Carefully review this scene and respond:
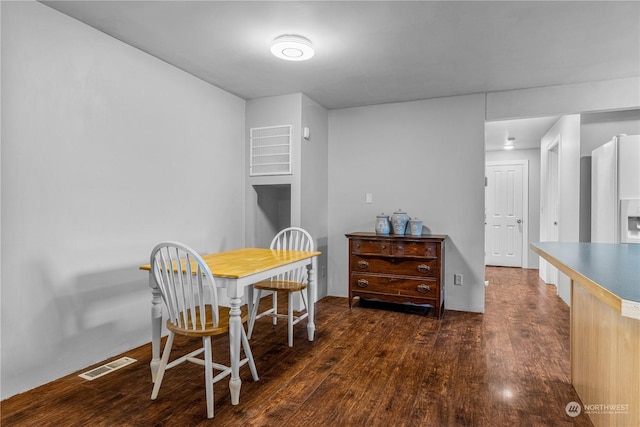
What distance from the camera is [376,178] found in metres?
4.38

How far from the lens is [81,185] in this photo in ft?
8.06

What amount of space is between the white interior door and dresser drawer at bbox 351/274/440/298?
3894 millimetres

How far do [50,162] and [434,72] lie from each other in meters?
3.03

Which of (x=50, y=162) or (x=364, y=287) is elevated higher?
(x=50, y=162)

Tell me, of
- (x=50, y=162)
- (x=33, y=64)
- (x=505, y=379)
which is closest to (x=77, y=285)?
(x=50, y=162)

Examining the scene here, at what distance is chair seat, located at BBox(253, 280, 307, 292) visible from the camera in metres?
2.91

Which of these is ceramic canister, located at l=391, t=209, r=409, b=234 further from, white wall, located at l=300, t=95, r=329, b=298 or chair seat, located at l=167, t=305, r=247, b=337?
chair seat, located at l=167, t=305, r=247, b=337

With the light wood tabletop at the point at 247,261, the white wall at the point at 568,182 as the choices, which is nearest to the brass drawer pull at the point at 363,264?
the light wood tabletop at the point at 247,261

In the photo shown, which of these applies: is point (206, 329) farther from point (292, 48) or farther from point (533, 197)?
point (533, 197)

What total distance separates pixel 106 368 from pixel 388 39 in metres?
3.01

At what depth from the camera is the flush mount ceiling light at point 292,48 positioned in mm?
2586

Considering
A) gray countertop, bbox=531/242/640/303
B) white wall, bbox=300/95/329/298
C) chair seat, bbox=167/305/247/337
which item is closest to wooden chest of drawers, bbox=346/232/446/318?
white wall, bbox=300/95/329/298

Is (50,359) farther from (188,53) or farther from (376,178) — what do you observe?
(376,178)

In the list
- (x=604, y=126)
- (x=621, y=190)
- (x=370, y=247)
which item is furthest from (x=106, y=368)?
(x=604, y=126)
